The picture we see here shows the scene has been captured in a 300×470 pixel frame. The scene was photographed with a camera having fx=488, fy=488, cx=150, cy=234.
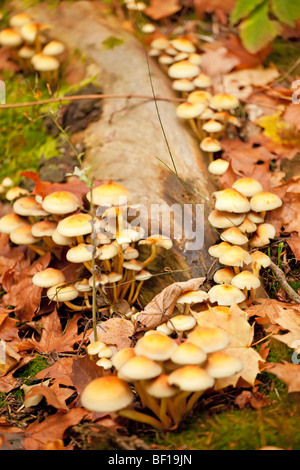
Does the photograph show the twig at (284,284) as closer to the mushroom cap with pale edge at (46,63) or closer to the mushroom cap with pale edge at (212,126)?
the mushroom cap with pale edge at (212,126)

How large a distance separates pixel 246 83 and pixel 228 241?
2.79 meters

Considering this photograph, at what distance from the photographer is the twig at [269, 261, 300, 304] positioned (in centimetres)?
360

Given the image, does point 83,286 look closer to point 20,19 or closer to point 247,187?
point 247,187

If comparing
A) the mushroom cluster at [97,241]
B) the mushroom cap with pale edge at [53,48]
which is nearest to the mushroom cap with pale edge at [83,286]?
the mushroom cluster at [97,241]

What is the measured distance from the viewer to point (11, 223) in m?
4.38

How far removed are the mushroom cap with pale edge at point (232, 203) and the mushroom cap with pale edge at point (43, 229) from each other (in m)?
1.39

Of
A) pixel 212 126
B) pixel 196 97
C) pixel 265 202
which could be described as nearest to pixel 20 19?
pixel 196 97

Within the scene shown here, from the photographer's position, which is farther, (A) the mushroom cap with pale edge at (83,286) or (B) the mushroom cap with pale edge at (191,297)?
(A) the mushroom cap with pale edge at (83,286)

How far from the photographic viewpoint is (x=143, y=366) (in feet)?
8.01

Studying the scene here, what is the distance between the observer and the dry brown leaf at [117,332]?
134 inches

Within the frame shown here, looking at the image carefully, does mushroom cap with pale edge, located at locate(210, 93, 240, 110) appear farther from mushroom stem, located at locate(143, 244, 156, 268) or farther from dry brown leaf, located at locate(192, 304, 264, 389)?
dry brown leaf, located at locate(192, 304, 264, 389)

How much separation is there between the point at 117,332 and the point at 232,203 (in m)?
1.31

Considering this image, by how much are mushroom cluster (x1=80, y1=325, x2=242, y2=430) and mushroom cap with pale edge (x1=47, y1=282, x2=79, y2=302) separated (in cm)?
128

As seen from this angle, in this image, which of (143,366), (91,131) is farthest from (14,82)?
(143,366)
